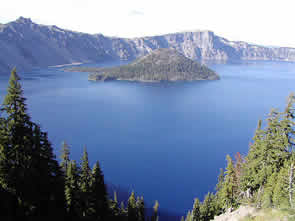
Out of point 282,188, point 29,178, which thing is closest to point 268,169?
point 282,188

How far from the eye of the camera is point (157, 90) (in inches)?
6112

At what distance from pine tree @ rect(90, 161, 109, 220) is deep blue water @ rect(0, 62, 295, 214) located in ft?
74.4

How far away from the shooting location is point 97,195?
83.5 ft

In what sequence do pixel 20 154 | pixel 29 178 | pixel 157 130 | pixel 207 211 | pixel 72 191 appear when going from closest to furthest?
pixel 20 154 < pixel 29 178 < pixel 72 191 < pixel 207 211 < pixel 157 130

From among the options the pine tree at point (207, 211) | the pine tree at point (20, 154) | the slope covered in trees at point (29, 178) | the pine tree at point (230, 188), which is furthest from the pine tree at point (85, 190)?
the pine tree at point (207, 211)

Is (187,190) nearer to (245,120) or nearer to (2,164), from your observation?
(2,164)

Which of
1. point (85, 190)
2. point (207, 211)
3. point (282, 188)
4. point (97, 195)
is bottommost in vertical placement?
point (207, 211)

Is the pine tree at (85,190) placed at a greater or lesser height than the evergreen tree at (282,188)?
lesser

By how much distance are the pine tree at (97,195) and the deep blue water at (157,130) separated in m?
22.7

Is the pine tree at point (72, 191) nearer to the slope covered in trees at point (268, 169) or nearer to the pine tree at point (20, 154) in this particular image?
the pine tree at point (20, 154)

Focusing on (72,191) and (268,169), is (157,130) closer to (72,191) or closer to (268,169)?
(268,169)

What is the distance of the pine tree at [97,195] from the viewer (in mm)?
24694

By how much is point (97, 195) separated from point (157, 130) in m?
55.5

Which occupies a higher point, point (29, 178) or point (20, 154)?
point (20, 154)
